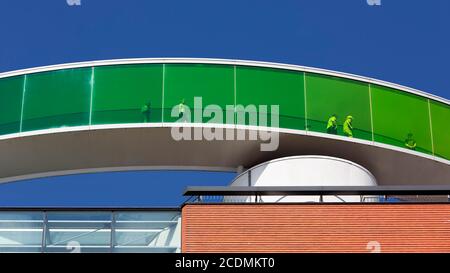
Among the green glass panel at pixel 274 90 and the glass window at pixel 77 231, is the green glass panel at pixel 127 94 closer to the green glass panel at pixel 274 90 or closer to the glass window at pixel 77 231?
the green glass panel at pixel 274 90

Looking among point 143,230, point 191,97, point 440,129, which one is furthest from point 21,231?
point 440,129

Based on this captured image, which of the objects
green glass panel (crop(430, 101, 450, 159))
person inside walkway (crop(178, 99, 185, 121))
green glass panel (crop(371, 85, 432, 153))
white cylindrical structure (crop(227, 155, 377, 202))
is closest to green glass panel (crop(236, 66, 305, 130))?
white cylindrical structure (crop(227, 155, 377, 202))

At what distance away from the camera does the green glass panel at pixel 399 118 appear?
28781 mm

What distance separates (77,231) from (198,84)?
6.01 meters

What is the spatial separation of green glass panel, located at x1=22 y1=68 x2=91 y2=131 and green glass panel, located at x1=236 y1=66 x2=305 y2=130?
158 inches

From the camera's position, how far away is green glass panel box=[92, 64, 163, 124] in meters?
27.8

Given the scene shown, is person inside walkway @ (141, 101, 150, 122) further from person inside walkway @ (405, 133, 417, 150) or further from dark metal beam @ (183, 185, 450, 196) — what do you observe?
person inside walkway @ (405, 133, 417, 150)

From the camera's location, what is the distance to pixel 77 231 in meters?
24.3

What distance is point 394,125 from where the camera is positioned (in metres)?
29.0

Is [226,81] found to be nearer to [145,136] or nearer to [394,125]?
[145,136]

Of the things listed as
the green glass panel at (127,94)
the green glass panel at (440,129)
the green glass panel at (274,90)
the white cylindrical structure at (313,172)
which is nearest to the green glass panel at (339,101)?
the green glass panel at (274,90)

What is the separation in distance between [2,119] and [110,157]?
298 cm

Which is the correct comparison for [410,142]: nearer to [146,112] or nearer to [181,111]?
[181,111]
